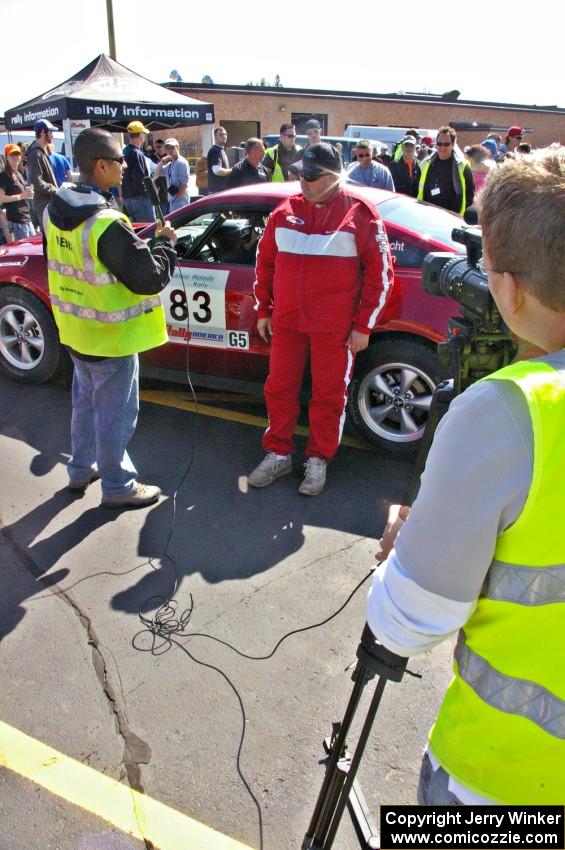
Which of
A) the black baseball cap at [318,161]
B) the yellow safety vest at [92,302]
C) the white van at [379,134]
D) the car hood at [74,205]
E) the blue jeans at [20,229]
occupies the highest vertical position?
the white van at [379,134]

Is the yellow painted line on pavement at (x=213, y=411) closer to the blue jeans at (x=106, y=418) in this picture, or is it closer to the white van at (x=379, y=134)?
the blue jeans at (x=106, y=418)

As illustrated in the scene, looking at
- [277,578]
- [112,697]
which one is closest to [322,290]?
[277,578]

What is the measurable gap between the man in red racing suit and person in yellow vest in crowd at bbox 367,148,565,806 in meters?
2.62

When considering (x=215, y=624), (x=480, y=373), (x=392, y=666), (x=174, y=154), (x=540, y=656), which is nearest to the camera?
(x=540, y=656)

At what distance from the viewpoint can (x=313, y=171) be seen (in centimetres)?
346

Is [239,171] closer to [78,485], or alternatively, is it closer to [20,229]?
[20,229]

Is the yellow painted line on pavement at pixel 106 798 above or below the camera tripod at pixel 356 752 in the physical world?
below

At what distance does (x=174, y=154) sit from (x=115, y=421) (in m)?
8.70

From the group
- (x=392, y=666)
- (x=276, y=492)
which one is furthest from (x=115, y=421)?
(x=392, y=666)

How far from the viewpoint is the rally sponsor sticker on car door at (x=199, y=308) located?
4.53 metres

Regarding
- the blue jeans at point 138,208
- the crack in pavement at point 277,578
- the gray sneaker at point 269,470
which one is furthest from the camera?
the blue jeans at point 138,208

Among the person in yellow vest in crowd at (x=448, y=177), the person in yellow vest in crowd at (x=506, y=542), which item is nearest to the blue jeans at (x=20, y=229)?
the person in yellow vest in crowd at (x=448, y=177)

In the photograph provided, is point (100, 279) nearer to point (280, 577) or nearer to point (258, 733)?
point (280, 577)

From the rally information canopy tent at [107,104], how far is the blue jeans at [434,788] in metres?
12.4
